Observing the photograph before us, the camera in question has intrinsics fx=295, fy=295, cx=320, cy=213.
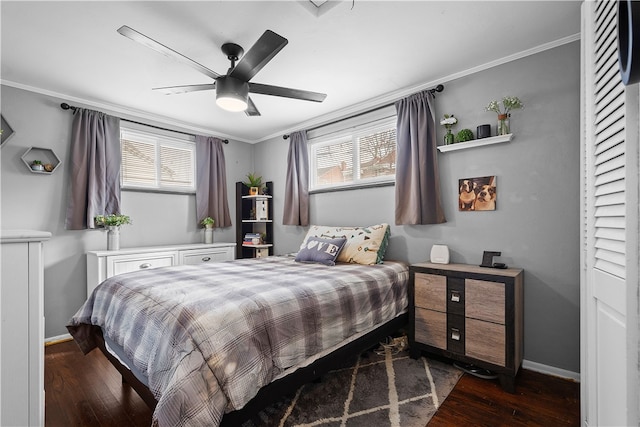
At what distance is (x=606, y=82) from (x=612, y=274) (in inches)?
28.9

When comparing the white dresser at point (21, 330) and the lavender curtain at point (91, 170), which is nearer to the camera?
the white dresser at point (21, 330)

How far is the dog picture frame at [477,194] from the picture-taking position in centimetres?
252

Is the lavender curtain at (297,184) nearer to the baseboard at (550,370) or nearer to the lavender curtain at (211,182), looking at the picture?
the lavender curtain at (211,182)

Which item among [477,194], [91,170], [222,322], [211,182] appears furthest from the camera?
[211,182]

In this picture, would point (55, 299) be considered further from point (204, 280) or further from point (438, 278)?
point (438, 278)

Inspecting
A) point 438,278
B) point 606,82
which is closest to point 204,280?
point 438,278

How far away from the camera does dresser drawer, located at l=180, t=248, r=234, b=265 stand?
12.1ft

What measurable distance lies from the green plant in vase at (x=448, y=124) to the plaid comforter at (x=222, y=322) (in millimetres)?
1339

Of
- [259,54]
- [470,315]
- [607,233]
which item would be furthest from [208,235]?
[607,233]

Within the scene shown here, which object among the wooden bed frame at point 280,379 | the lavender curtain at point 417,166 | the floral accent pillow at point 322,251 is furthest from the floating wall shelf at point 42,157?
the lavender curtain at point 417,166

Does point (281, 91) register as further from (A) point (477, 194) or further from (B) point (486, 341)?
(B) point (486, 341)

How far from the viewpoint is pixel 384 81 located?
2887 millimetres

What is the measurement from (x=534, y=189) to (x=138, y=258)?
389cm

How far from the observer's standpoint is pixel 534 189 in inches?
91.4
